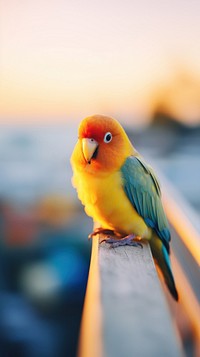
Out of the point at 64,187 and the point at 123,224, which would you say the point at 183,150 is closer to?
the point at 64,187

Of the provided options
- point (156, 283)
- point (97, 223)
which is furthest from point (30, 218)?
point (156, 283)

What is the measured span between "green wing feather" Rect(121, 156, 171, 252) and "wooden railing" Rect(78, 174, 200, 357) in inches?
4.6

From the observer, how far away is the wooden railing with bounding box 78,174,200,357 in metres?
0.50

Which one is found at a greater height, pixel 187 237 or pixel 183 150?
pixel 187 237

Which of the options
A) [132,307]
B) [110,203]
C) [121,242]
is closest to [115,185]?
[110,203]

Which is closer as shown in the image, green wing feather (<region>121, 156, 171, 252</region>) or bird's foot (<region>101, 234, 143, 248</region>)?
bird's foot (<region>101, 234, 143, 248</region>)

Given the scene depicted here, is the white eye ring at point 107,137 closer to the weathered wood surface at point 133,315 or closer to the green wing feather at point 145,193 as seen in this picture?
the green wing feather at point 145,193

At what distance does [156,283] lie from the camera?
0.72 metres

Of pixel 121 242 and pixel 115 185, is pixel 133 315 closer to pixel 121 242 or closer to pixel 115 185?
pixel 121 242

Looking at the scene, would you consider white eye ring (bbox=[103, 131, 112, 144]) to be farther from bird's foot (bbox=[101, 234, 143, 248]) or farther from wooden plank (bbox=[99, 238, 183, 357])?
wooden plank (bbox=[99, 238, 183, 357])

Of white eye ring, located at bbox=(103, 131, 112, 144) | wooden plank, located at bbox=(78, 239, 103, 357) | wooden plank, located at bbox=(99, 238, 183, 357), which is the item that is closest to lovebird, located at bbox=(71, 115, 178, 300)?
white eye ring, located at bbox=(103, 131, 112, 144)

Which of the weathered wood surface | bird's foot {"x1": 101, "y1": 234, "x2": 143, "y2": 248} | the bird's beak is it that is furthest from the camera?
the bird's beak

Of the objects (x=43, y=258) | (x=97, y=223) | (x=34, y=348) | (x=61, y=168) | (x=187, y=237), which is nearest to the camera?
(x=187, y=237)

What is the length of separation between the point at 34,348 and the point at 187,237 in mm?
2043
